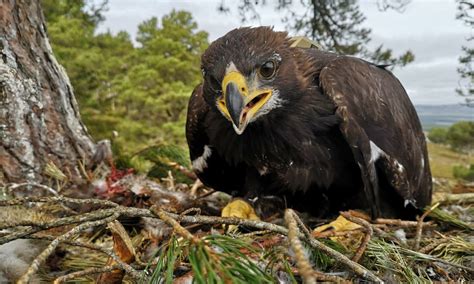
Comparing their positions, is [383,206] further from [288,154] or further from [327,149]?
[288,154]

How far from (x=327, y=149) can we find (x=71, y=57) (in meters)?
16.1

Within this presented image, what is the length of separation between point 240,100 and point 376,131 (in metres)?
0.91

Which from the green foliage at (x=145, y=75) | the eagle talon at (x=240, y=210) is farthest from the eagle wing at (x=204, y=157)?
the green foliage at (x=145, y=75)

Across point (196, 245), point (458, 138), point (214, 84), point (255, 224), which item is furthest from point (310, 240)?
point (458, 138)

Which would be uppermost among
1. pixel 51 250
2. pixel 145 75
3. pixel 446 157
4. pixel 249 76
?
pixel 145 75

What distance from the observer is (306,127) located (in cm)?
226

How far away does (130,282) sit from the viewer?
1339mm

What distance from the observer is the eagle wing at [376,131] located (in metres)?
2.18

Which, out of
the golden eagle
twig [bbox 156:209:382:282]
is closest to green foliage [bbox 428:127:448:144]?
the golden eagle

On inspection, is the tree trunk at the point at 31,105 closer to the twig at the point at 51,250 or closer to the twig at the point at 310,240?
the twig at the point at 51,250

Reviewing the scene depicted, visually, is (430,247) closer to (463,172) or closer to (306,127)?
(306,127)

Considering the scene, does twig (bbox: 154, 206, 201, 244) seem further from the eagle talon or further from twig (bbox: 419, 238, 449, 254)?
the eagle talon

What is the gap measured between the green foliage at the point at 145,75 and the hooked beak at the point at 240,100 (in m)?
15.2

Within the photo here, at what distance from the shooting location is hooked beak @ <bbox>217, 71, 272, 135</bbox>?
1.88 meters
